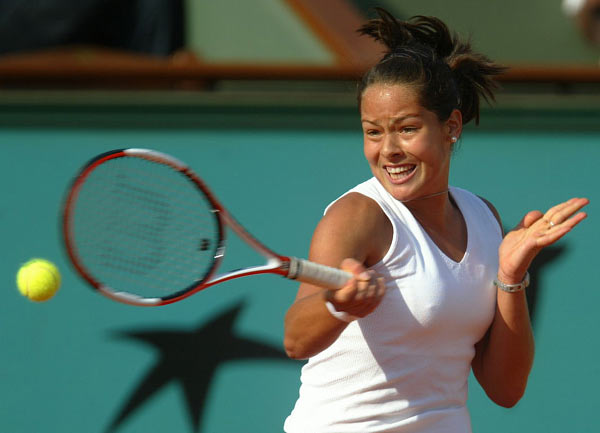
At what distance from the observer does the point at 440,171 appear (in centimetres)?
198

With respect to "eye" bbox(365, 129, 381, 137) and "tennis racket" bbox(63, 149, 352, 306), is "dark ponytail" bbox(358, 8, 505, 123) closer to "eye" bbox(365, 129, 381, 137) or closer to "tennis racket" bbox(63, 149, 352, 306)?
"eye" bbox(365, 129, 381, 137)

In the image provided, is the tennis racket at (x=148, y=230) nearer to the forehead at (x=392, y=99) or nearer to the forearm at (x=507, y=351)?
the forehead at (x=392, y=99)

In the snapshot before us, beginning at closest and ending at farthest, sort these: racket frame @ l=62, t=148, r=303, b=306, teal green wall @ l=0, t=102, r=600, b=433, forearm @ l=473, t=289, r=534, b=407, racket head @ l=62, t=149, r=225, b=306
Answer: racket frame @ l=62, t=148, r=303, b=306
forearm @ l=473, t=289, r=534, b=407
racket head @ l=62, t=149, r=225, b=306
teal green wall @ l=0, t=102, r=600, b=433

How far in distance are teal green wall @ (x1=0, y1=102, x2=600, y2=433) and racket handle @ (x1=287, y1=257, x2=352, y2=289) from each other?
143 cm

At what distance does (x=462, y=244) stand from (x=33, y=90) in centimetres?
193

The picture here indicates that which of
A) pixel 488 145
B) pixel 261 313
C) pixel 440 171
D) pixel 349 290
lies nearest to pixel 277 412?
pixel 261 313

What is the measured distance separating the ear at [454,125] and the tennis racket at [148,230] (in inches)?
20.9

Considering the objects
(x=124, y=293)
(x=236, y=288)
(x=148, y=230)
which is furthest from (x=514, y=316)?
(x=236, y=288)

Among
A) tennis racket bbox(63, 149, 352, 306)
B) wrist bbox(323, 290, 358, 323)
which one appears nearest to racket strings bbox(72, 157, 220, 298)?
tennis racket bbox(63, 149, 352, 306)

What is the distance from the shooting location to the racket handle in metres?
1.61

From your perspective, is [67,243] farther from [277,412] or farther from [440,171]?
[277,412]

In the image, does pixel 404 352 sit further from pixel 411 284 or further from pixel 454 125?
pixel 454 125

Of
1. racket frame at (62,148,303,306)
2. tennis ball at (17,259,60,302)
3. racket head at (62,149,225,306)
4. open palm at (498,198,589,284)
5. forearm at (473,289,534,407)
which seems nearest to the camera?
racket frame at (62,148,303,306)

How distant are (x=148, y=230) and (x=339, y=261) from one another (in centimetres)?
84
